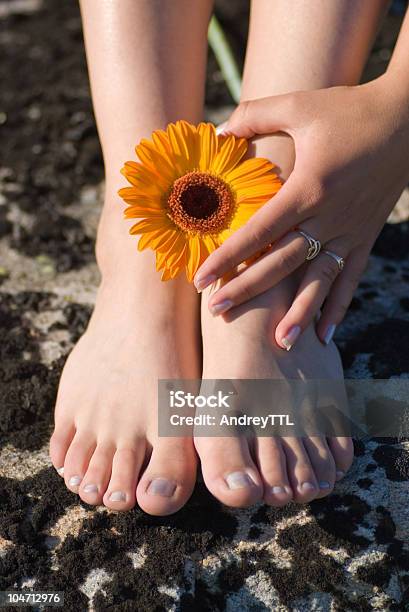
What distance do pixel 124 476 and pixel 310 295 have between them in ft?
1.67

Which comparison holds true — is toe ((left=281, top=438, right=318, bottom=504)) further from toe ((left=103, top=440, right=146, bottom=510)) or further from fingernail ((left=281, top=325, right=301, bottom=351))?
toe ((left=103, top=440, right=146, bottom=510))

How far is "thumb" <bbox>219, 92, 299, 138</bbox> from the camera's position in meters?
1.45

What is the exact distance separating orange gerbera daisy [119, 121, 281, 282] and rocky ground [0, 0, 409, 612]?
1.44 feet

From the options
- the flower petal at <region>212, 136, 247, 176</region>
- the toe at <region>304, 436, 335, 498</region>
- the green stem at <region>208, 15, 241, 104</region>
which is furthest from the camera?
the green stem at <region>208, 15, 241, 104</region>

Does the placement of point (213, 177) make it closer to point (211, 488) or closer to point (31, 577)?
point (211, 488)

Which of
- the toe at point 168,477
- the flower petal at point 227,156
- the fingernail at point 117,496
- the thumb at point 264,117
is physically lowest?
the fingernail at point 117,496

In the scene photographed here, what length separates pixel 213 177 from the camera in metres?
1.47

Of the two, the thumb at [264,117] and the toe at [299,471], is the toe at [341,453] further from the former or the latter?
the thumb at [264,117]

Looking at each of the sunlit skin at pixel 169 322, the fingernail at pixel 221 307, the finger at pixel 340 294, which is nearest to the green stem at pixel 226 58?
the sunlit skin at pixel 169 322

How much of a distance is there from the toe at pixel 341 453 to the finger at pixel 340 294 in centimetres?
21

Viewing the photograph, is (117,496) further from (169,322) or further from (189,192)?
(189,192)

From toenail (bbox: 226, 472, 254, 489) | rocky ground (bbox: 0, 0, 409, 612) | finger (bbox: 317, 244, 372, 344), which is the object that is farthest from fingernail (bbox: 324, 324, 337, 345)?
toenail (bbox: 226, 472, 254, 489)

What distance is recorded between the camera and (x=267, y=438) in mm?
1422

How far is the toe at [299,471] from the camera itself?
1.35m
